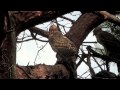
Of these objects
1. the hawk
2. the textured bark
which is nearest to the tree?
the textured bark

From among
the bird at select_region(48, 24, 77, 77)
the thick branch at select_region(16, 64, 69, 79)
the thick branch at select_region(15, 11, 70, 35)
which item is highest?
the thick branch at select_region(15, 11, 70, 35)

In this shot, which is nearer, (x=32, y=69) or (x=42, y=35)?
(x=32, y=69)

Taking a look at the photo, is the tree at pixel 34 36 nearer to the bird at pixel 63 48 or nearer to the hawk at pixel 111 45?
the bird at pixel 63 48

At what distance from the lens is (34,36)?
14.1ft

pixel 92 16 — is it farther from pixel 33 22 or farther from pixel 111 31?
pixel 33 22

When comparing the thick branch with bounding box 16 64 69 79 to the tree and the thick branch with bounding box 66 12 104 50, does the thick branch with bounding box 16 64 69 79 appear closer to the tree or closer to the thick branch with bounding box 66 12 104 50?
the tree

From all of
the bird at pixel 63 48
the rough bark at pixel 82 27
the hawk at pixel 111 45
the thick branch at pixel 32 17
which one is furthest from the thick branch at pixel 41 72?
the hawk at pixel 111 45

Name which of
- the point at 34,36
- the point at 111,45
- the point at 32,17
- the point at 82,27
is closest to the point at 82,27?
the point at 82,27

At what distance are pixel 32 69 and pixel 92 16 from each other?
47.6 inches

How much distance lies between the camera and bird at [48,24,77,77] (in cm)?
375

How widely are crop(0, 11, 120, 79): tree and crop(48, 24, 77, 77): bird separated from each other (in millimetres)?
56
